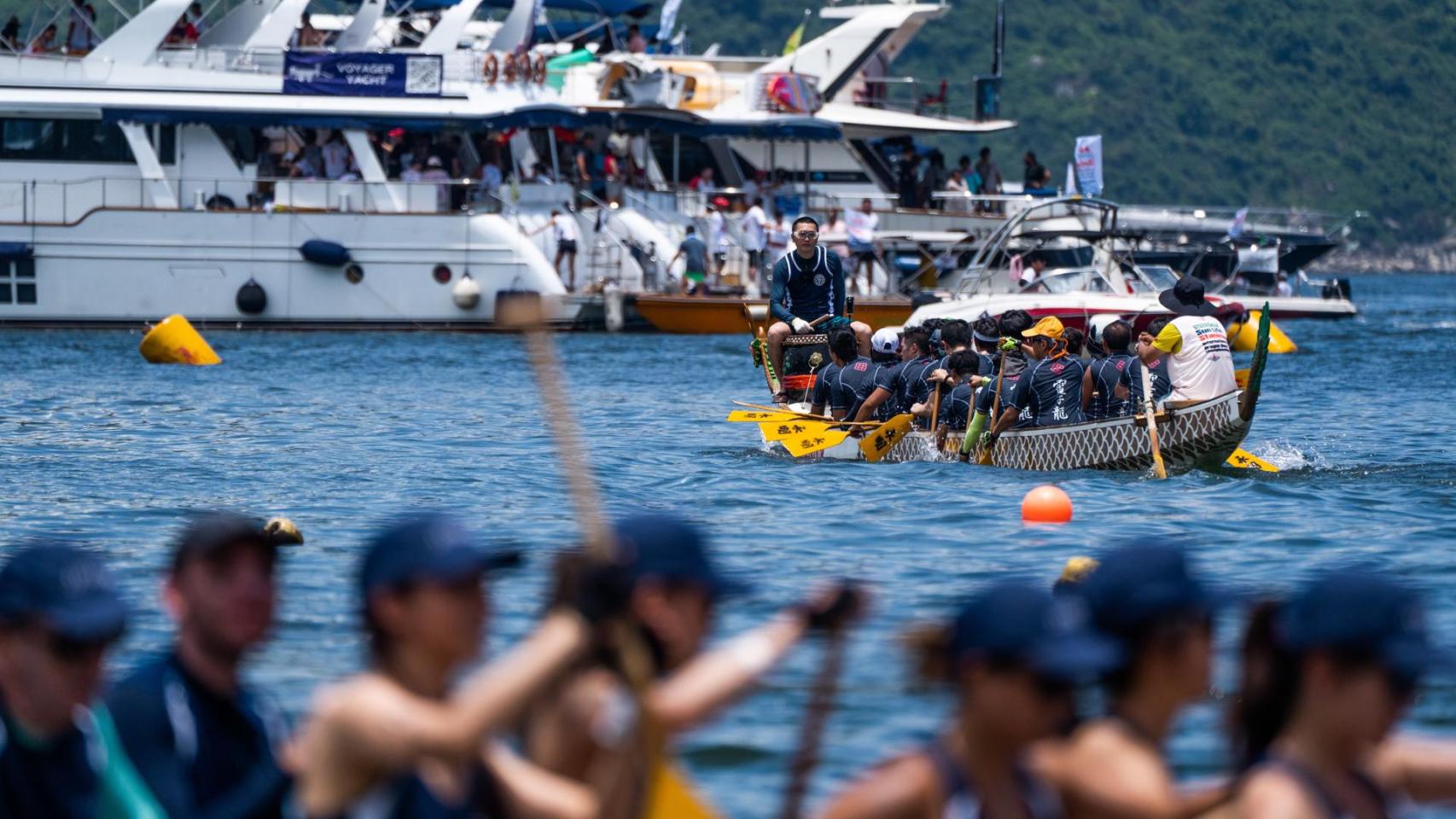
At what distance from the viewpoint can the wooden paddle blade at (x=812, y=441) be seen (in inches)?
750

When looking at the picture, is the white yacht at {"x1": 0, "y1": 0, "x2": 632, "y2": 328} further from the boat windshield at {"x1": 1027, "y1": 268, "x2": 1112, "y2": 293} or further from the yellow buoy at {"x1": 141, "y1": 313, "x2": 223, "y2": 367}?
the boat windshield at {"x1": 1027, "y1": 268, "x2": 1112, "y2": 293}

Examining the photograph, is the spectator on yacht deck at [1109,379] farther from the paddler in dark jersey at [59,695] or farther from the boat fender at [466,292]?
the boat fender at [466,292]

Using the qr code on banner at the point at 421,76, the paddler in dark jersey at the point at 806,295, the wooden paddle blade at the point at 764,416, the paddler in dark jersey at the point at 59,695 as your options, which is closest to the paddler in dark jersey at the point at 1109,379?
the paddler in dark jersey at the point at 806,295

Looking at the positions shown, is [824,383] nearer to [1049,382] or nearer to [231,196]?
[1049,382]

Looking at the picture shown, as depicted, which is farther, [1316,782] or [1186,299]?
[1186,299]

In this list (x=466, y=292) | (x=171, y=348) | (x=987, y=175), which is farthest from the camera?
(x=987, y=175)

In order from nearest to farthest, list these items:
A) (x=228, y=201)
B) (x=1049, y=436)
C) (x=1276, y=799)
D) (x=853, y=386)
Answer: (x=1276, y=799)
(x=1049, y=436)
(x=853, y=386)
(x=228, y=201)

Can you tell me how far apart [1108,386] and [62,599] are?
13.2m

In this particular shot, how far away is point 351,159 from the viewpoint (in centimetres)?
3991

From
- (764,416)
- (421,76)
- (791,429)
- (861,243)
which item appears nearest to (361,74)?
(421,76)

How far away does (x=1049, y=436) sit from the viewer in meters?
17.5

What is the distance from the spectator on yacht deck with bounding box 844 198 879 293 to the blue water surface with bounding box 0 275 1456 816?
10.5 m

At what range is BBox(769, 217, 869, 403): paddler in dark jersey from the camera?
19859 mm

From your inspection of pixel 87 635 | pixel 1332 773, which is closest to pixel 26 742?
pixel 87 635
